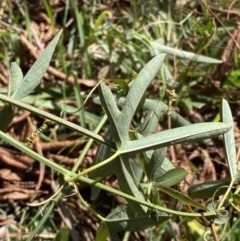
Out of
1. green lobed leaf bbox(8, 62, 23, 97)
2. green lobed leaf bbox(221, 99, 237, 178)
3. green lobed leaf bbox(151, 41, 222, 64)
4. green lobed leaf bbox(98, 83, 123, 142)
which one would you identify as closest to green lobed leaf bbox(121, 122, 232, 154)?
green lobed leaf bbox(98, 83, 123, 142)

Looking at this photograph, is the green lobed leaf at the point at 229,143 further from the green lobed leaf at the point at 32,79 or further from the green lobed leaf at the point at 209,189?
the green lobed leaf at the point at 32,79

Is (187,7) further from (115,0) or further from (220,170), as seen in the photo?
(220,170)

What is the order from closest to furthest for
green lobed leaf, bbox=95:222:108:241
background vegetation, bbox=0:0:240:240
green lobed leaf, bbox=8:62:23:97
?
green lobed leaf, bbox=8:62:23:97 < green lobed leaf, bbox=95:222:108:241 < background vegetation, bbox=0:0:240:240

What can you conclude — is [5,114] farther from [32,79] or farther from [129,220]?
[129,220]

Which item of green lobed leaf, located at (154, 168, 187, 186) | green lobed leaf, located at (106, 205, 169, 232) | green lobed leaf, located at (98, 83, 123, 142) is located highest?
green lobed leaf, located at (98, 83, 123, 142)

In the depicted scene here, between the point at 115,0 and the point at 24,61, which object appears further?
the point at 115,0

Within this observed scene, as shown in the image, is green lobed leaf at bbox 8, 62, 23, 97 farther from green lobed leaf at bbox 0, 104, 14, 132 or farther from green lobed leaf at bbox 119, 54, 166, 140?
green lobed leaf at bbox 119, 54, 166, 140

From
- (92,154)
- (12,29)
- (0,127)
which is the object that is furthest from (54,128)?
(0,127)

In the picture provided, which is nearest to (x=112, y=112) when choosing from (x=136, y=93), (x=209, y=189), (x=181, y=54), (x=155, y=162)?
(x=136, y=93)
